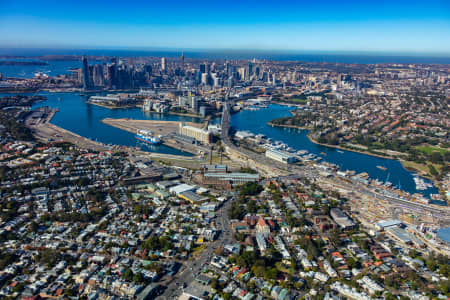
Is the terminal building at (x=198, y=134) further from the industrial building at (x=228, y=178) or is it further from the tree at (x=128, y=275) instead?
the tree at (x=128, y=275)

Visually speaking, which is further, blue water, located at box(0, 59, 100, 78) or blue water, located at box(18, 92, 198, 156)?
blue water, located at box(0, 59, 100, 78)

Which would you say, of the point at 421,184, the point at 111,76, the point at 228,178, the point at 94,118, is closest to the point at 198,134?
the point at 228,178

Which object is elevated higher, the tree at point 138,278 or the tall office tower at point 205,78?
the tall office tower at point 205,78

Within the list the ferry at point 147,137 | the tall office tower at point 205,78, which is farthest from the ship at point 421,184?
the tall office tower at point 205,78

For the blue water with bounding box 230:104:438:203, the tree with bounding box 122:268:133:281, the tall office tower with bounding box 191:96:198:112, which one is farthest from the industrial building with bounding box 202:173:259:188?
the tall office tower with bounding box 191:96:198:112

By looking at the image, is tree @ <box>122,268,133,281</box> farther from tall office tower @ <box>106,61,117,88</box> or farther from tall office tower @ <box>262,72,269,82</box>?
tall office tower @ <box>262,72,269,82</box>

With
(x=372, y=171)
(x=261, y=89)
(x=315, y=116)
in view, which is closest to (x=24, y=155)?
(x=372, y=171)

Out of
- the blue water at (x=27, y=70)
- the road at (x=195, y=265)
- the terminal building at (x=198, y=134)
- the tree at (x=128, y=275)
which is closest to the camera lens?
the road at (x=195, y=265)
